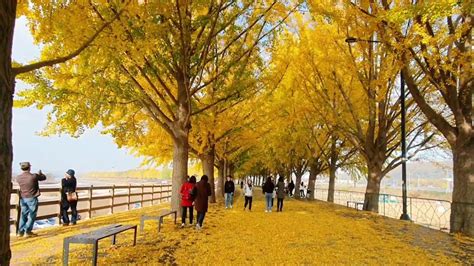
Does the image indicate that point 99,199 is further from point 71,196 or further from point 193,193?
point 193,193

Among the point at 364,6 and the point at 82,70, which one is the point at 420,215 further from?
the point at 82,70

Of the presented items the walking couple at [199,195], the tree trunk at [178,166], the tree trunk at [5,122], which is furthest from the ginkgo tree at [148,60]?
the tree trunk at [5,122]

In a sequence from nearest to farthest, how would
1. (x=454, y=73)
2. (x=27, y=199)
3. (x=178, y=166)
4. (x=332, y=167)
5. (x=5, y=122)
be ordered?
(x=5, y=122) → (x=27, y=199) → (x=454, y=73) → (x=178, y=166) → (x=332, y=167)

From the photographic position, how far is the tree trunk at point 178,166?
44.7 ft

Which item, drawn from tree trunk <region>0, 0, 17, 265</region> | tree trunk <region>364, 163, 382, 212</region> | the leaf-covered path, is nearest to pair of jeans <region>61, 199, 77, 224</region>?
the leaf-covered path

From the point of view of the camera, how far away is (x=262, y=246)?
912cm

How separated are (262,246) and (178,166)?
5.61m

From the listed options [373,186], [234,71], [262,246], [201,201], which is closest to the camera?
[262,246]

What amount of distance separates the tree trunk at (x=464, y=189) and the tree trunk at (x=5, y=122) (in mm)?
12192

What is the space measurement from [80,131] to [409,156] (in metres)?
19.1

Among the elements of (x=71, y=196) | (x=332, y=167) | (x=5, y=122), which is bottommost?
(x=71, y=196)

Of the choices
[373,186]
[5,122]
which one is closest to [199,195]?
[5,122]

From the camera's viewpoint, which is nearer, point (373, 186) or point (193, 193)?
point (193, 193)

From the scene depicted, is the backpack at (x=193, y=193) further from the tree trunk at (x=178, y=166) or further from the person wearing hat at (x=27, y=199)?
the person wearing hat at (x=27, y=199)
